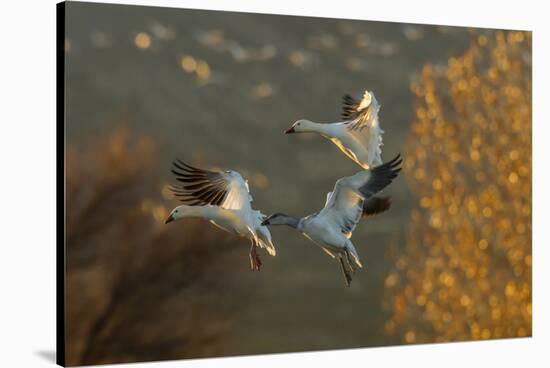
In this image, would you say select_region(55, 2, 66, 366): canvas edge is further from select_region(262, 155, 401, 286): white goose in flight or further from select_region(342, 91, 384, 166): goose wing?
select_region(342, 91, 384, 166): goose wing

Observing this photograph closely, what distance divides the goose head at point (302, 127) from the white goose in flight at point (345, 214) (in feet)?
1.26

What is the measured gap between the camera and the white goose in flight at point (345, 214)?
7648 millimetres

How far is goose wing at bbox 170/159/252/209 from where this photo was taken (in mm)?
7273

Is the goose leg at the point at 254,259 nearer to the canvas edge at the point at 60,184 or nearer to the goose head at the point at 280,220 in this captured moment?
the goose head at the point at 280,220

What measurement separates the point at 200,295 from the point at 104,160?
1008 mm

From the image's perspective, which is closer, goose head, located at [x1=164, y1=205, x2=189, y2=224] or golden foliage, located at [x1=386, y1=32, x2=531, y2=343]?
goose head, located at [x1=164, y1=205, x2=189, y2=224]

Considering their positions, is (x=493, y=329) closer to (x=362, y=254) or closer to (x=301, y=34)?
(x=362, y=254)

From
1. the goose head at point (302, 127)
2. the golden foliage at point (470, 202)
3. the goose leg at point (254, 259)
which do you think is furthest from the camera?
the golden foliage at point (470, 202)

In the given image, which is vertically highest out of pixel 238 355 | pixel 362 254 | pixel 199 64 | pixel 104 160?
pixel 199 64

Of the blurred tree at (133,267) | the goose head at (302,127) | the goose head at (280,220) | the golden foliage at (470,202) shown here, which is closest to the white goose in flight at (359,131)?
the goose head at (302,127)

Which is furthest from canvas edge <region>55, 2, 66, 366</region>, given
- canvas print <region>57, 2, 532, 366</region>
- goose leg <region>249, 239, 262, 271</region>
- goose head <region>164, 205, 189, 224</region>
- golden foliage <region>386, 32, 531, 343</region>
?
golden foliage <region>386, 32, 531, 343</region>

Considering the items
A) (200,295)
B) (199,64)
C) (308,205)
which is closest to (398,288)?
(308,205)

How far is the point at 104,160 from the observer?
7.09 meters

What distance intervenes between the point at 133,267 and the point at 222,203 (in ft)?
2.22
